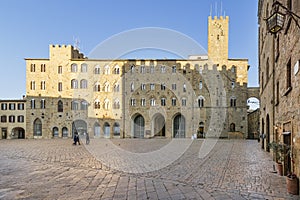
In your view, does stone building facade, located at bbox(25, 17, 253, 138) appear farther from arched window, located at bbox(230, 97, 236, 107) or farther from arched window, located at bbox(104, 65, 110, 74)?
arched window, located at bbox(230, 97, 236, 107)

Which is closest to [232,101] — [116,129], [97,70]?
[116,129]

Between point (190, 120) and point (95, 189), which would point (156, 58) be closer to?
point (190, 120)

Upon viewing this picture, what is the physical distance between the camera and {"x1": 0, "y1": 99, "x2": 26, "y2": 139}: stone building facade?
39766 mm

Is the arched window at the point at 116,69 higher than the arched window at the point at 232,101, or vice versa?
the arched window at the point at 116,69

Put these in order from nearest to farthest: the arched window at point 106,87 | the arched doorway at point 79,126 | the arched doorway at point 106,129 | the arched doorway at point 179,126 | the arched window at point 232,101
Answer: the arched window at point 232,101, the arched doorway at point 179,126, the arched doorway at point 106,129, the arched doorway at point 79,126, the arched window at point 106,87

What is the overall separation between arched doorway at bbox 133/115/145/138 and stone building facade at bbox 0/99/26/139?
15444mm

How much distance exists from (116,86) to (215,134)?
14.6 metres

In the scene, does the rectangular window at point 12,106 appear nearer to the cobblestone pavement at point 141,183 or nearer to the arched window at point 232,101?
the arched window at point 232,101

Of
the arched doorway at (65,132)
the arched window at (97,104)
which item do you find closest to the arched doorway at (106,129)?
the arched window at (97,104)

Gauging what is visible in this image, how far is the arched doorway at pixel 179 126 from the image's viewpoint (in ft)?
125

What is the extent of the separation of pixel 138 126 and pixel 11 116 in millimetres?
17957

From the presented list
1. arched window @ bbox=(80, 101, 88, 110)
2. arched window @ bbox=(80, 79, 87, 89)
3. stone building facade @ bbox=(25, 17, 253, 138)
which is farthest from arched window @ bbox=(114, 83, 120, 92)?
arched window @ bbox=(80, 101, 88, 110)

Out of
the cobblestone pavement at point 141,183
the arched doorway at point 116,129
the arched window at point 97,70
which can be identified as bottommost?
the arched doorway at point 116,129

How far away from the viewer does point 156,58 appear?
38781 mm
